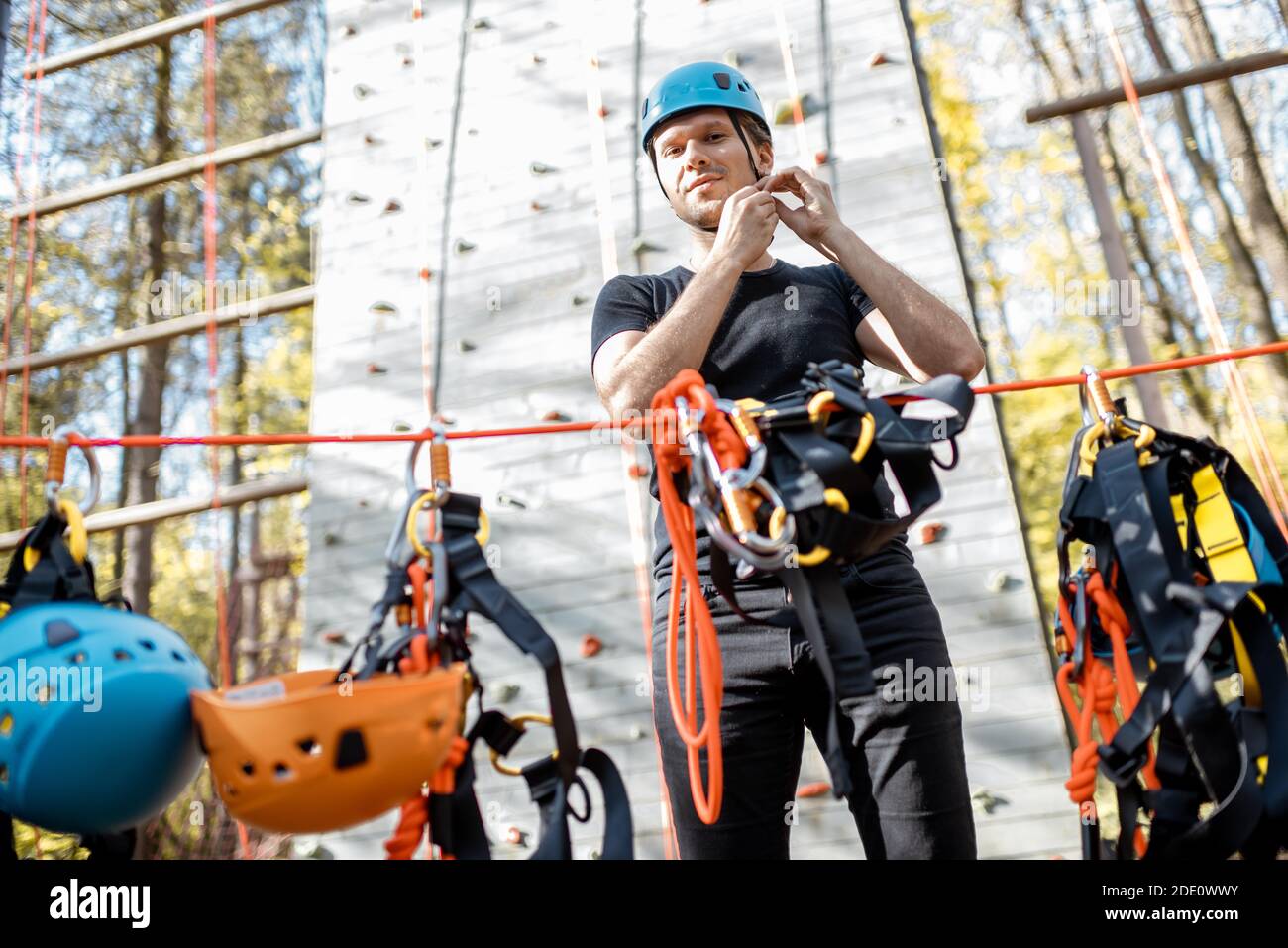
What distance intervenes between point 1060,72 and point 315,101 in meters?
8.24

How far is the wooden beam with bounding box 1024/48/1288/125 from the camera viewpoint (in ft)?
12.2

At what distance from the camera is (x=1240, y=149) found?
698 cm

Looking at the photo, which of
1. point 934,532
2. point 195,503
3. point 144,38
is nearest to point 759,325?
point 934,532

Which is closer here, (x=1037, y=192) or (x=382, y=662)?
(x=382, y=662)

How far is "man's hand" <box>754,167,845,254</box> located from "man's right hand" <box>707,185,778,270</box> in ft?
0.08

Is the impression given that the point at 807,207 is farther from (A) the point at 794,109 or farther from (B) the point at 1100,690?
(A) the point at 794,109

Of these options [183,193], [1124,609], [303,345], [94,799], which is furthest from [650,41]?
[303,345]

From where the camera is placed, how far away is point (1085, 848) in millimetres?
1492

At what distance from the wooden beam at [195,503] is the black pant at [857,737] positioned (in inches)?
151

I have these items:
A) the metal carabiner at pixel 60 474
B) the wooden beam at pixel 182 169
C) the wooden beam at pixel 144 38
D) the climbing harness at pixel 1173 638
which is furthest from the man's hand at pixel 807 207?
the wooden beam at pixel 144 38

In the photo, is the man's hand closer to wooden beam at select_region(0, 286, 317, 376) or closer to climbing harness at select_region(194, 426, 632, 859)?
climbing harness at select_region(194, 426, 632, 859)

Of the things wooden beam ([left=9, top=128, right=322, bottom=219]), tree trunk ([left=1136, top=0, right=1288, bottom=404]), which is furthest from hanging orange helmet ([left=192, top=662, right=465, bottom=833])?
tree trunk ([left=1136, top=0, right=1288, bottom=404])

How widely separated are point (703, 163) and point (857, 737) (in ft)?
3.45

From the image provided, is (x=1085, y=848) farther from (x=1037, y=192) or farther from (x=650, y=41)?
(x=1037, y=192)
